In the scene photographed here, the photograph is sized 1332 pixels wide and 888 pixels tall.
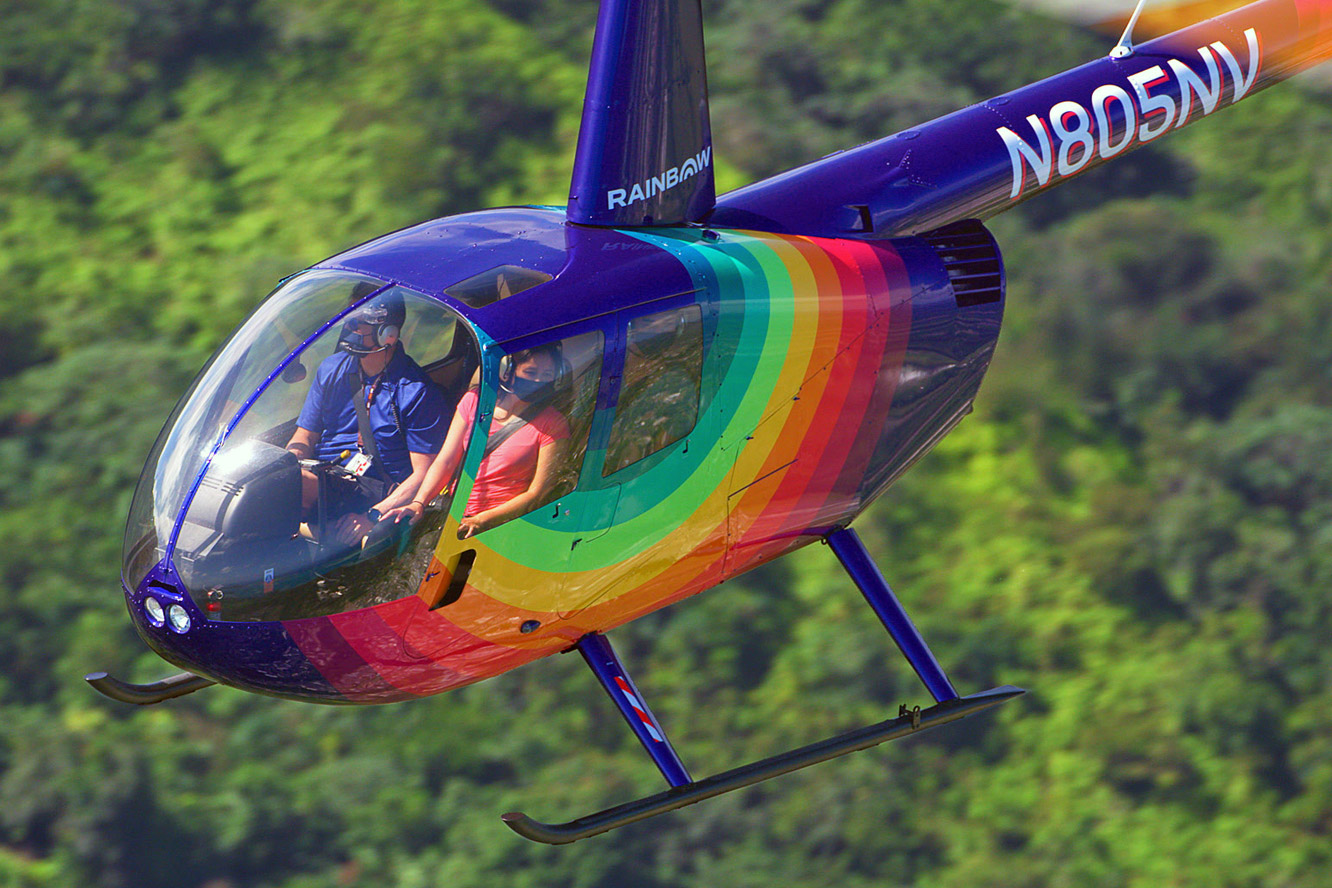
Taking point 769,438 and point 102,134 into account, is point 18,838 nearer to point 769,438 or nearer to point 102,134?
point 102,134

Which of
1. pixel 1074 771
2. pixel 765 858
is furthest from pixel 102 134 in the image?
pixel 1074 771

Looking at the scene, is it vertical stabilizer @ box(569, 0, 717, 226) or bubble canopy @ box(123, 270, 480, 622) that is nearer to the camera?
A: bubble canopy @ box(123, 270, 480, 622)

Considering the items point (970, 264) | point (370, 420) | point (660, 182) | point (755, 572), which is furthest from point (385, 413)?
point (755, 572)

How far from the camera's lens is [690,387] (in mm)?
5633

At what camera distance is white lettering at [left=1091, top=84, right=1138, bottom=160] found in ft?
24.2

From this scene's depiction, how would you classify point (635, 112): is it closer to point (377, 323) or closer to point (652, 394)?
point (652, 394)

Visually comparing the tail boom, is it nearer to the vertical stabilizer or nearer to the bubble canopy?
the vertical stabilizer

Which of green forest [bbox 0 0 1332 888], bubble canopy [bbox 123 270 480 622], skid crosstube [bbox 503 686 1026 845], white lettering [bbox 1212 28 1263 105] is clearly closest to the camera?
bubble canopy [bbox 123 270 480 622]

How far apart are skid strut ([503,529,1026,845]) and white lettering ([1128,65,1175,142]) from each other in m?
2.60

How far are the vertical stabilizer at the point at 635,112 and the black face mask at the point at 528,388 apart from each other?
0.97 metres

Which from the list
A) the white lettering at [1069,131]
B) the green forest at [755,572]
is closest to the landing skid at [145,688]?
the white lettering at [1069,131]

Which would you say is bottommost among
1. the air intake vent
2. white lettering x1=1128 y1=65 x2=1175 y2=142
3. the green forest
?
the green forest

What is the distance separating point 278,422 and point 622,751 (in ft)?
42.6

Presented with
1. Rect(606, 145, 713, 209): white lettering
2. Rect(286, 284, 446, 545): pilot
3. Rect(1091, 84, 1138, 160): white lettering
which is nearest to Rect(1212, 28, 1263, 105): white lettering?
Rect(1091, 84, 1138, 160): white lettering
